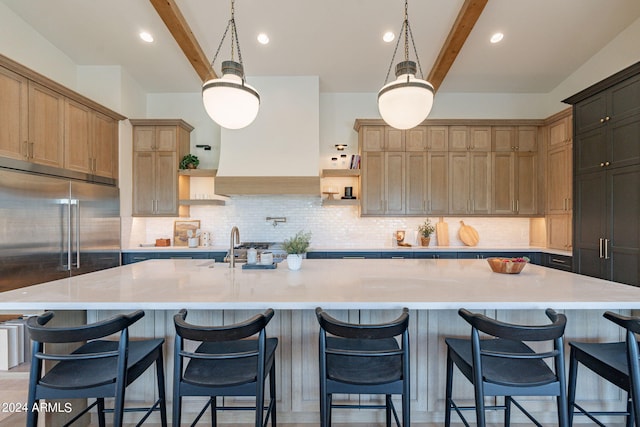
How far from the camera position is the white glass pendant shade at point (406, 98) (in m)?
1.86

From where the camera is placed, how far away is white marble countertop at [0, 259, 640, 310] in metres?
1.41

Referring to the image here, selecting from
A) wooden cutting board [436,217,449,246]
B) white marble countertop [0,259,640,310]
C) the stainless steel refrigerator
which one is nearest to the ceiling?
the stainless steel refrigerator

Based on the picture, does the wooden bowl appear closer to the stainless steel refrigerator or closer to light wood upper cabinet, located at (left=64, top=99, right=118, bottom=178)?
the stainless steel refrigerator

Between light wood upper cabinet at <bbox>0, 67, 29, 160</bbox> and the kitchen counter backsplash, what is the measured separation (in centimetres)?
197

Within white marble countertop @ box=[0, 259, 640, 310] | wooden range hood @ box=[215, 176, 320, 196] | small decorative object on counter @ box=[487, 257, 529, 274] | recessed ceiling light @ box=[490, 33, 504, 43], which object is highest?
recessed ceiling light @ box=[490, 33, 504, 43]

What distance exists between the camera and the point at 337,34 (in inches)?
130

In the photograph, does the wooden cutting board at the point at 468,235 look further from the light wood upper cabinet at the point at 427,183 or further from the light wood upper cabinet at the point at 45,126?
the light wood upper cabinet at the point at 45,126

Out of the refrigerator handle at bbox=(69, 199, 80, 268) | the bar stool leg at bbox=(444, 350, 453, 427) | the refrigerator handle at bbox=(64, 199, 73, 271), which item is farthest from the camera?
the refrigerator handle at bbox=(69, 199, 80, 268)

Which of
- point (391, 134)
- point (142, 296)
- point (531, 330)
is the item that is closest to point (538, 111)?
point (391, 134)

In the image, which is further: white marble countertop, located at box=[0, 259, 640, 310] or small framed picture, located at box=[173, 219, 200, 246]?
small framed picture, located at box=[173, 219, 200, 246]

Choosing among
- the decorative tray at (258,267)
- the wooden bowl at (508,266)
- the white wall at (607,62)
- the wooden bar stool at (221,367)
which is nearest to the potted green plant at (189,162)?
the decorative tray at (258,267)

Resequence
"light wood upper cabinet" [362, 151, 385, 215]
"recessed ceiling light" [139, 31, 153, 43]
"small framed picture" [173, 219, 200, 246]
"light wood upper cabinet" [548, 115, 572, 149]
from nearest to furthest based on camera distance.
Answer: "recessed ceiling light" [139, 31, 153, 43]
"light wood upper cabinet" [548, 115, 572, 149]
"light wood upper cabinet" [362, 151, 385, 215]
"small framed picture" [173, 219, 200, 246]

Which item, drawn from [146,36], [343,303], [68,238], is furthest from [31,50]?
[343,303]

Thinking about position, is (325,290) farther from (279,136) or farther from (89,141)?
(89,141)
